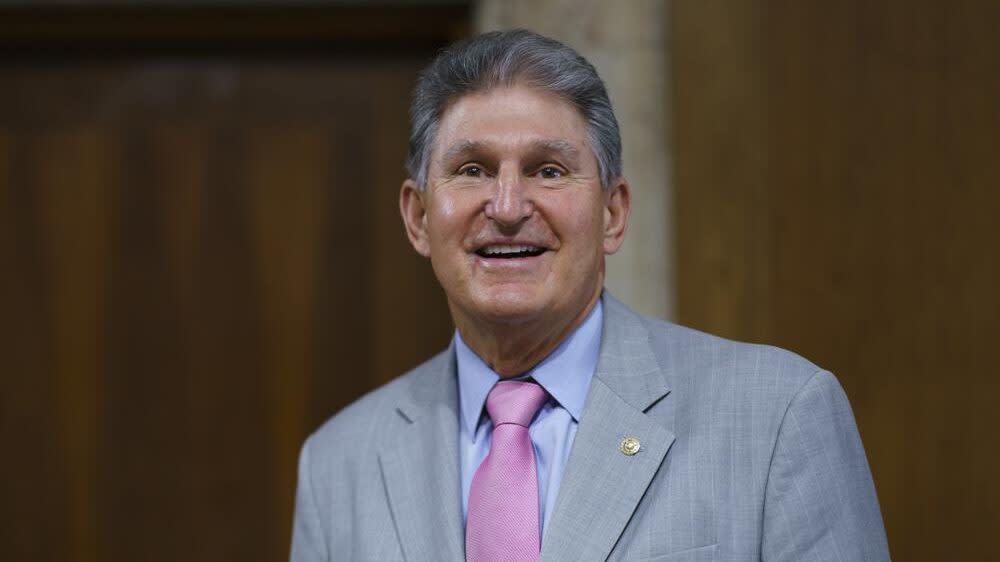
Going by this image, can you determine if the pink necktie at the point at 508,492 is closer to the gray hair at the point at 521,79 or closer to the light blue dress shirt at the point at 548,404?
the light blue dress shirt at the point at 548,404

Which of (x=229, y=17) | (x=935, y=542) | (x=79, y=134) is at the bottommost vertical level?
(x=935, y=542)

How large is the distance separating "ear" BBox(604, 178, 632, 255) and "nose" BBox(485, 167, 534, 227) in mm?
179

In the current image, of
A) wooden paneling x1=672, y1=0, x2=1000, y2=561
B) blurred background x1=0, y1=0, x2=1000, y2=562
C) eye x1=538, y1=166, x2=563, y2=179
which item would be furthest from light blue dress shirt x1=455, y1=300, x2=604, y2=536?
blurred background x1=0, y1=0, x2=1000, y2=562

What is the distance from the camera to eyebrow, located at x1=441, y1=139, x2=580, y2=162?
1.58 m

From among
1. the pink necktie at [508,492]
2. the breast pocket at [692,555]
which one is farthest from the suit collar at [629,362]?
the breast pocket at [692,555]

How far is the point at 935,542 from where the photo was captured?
6.61 feet

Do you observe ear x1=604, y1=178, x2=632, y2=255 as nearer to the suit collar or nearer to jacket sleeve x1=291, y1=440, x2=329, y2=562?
the suit collar

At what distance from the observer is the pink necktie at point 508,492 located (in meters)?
1.54

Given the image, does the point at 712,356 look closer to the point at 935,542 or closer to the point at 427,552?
the point at 427,552

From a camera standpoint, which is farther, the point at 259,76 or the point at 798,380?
the point at 259,76

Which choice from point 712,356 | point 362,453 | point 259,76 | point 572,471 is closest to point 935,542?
point 712,356

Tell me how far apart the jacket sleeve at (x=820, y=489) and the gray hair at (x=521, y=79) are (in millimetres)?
417

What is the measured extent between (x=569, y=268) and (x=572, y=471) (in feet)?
0.87

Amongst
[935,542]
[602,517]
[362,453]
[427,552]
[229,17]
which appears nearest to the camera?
[602,517]
